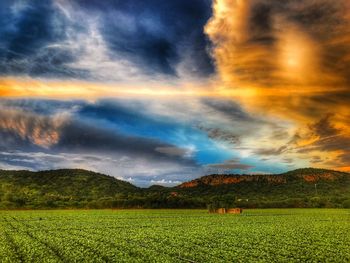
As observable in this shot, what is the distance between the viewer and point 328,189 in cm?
18350

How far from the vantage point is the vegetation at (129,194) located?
123625 mm

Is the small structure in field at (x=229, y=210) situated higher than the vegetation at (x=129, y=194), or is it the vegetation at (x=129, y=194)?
the vegetation at (x=129, y=194)

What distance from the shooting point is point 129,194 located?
167m

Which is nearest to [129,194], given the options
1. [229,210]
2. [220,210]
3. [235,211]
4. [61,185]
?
[61,185]

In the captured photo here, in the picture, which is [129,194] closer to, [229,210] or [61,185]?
[61,185]

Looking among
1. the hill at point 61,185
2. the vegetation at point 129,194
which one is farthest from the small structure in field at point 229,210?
the hill at point 61,185

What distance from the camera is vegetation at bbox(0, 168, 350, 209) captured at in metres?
124

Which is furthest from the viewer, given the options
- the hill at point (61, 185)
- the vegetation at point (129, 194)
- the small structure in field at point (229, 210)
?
the hill at point (61, 185)

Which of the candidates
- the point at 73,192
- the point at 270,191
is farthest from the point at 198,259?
the point at 270,191

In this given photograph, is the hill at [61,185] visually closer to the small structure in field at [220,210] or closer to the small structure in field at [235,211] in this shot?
the small structure in field at [220,210]

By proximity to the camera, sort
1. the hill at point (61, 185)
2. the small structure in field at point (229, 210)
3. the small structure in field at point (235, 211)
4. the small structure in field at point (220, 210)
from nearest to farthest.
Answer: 1. the small structure in field at point (235, 211)
2. the small structure in field at point (229, 210)
3. the small structure in field at point (220, 210)
4. the hill at point (61, 185)

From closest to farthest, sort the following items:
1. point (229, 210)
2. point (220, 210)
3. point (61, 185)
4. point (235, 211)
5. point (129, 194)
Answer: point (235, 211) → point (229, 210) → point (220, 210) → point (129, 194) → point (61, 185)

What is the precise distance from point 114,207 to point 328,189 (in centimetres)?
11263

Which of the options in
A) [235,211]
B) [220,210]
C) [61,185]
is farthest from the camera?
[61,185]
